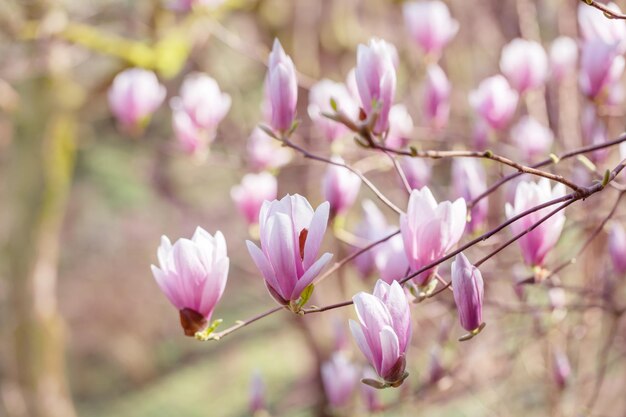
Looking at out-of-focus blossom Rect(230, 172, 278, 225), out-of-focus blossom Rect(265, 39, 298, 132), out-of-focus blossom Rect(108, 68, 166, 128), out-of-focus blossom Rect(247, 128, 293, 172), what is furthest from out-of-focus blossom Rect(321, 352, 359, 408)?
out-of-focus blossom Rect(108, 68, 166, 128)

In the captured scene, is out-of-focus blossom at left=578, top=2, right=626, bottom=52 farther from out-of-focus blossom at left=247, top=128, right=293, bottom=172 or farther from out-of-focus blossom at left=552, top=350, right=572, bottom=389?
out-of-focus blossom at left=247, top=128, right=293, bottom=172

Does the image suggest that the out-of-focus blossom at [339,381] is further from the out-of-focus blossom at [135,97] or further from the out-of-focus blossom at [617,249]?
the out-of-focus blossom at [135,97]

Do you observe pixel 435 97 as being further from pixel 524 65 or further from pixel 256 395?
pixel 256 395

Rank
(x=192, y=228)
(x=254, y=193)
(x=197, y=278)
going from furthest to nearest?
1. (x=192, y=228)
2. (x=254, y=193)
3. (x=197, y=278)

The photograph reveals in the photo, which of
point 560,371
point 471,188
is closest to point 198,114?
point 471,188

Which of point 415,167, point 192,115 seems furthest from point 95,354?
point 415,167

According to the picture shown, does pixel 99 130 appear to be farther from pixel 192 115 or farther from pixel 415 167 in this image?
pixel 415 167
